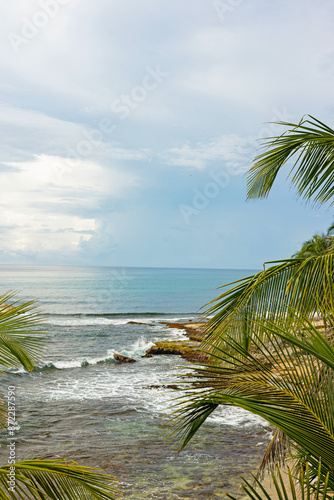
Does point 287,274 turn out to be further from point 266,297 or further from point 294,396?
point 294,396

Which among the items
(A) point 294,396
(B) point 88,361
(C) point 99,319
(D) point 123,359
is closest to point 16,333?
(A) point 294,396

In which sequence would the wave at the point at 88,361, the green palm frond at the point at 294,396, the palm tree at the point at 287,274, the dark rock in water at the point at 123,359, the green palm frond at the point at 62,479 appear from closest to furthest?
1. the green palm frond at the point at 294,396
2. the green palm frond at the point at 62,479
3. the palm tree at the point at 287,274
4. the wave at the point at 88,361
5. the dark rock in water at the point at 123,359

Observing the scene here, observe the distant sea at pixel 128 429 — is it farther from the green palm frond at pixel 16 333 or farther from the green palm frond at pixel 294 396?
the green palm frond at pixel 16 333

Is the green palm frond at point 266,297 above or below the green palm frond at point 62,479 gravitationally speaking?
above

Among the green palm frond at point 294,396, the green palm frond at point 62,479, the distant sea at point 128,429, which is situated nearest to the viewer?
the green palm frond at point 294,396

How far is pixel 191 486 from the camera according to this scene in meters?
9.21

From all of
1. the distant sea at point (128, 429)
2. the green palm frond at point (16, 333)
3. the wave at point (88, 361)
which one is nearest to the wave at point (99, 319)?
the wave at point (88, 361)

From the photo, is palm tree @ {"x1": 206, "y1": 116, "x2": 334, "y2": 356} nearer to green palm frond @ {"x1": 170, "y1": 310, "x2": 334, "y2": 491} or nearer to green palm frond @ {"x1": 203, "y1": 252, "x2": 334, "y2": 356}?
green palm frond @ {"x1": 203, "y1": 252, "x2": 334, "y2": 356}

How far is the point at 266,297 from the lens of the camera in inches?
170

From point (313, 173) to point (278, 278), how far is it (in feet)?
4.28

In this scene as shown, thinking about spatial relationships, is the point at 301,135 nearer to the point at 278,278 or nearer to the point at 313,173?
the point at 313,173

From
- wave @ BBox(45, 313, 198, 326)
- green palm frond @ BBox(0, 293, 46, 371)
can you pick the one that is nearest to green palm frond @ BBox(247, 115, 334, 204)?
green palm frond @ BBox(0, 293, 46, 371)

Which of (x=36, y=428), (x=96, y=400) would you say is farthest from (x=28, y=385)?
(x=36, y=428)

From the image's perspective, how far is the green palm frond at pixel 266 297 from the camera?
4.09m
